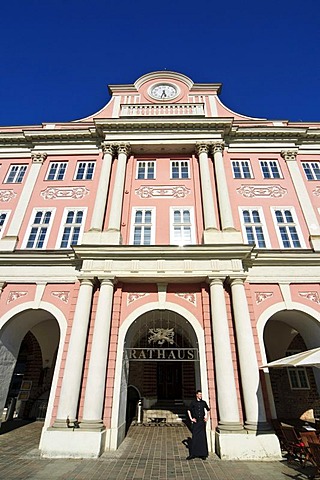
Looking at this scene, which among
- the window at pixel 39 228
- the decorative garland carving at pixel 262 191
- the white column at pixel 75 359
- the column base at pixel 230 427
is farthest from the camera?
the decorative garland carving at pixel 262 191

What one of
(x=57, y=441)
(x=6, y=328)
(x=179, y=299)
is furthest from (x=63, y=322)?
(x=179, y=299)

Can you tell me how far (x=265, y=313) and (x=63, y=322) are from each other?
7948 millimetres

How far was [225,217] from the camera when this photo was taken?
11922 millimetres

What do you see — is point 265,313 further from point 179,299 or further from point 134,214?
point 134,214

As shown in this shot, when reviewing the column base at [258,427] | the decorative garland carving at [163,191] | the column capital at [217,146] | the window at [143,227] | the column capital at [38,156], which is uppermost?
the column capital at [38,156]

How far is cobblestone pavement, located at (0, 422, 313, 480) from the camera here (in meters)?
6.30

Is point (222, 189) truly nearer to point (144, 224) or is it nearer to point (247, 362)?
point (144, 224)

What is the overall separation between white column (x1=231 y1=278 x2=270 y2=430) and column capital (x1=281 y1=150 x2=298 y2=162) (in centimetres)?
823

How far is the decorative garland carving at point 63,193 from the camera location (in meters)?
13.7

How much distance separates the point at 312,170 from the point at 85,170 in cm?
1243

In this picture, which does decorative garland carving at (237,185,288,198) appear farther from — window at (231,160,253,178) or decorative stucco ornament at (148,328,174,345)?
decorative stucco ornament at (148,328,174,345)

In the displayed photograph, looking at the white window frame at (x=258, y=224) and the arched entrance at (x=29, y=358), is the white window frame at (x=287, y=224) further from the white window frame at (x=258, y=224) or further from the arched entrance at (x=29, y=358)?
the arched entrance at (x=29, y=358)

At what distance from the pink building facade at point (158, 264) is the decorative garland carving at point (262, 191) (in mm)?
67

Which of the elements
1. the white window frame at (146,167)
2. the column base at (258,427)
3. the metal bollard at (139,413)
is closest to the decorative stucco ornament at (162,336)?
the column base at (258,427)
